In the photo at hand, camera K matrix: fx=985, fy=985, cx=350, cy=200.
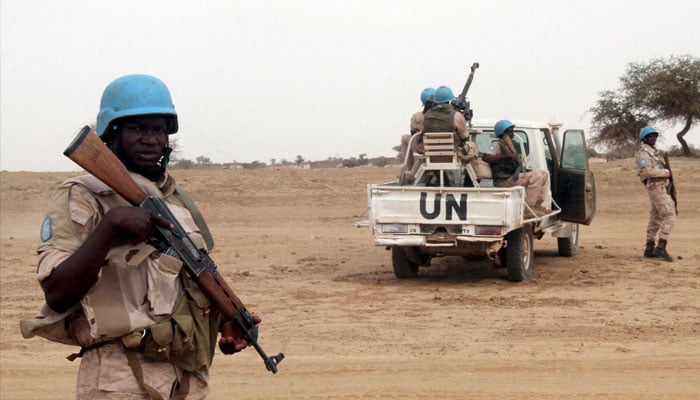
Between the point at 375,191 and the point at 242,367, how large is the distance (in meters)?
4.34

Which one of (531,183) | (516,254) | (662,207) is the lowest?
(516,254)

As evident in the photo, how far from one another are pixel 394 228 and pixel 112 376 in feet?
27.9

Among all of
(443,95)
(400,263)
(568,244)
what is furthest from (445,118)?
(568,244)

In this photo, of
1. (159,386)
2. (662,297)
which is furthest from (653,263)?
(159,386)

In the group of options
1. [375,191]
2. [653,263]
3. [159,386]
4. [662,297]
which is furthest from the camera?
[653,263]

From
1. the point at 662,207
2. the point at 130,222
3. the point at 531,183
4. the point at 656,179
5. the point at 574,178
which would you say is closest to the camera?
the point at 130,222

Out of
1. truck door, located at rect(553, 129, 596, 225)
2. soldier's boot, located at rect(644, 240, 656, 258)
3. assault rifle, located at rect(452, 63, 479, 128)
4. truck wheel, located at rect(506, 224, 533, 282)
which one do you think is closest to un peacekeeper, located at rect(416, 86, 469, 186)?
assault rifle, located at rect(452, 63, 479, 128)

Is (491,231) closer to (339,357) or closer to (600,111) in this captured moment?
(339,357)

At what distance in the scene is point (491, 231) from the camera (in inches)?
438

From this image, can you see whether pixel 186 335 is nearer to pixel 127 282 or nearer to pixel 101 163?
pixel 127 282

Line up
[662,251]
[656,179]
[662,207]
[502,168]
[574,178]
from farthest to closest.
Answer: [662,251]
[574,178]
[662,207]
[656,179]
[502,168]

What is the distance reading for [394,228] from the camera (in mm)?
11531

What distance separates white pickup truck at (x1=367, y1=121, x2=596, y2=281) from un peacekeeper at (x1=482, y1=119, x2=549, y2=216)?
17 centimetres

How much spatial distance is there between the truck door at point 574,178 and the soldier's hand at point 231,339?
1086 centimetres
